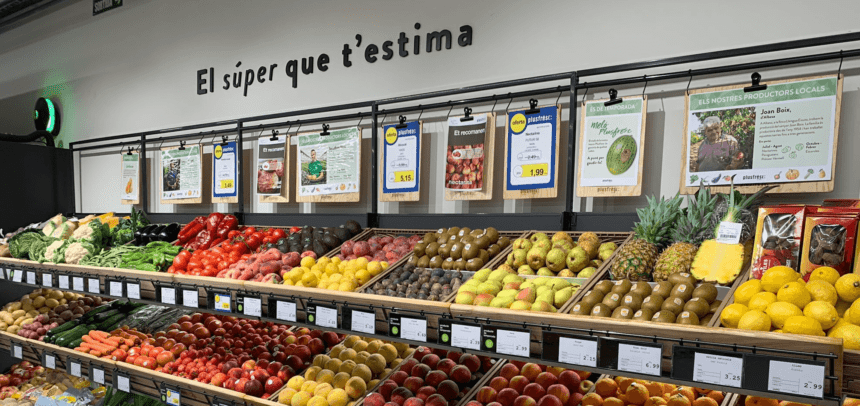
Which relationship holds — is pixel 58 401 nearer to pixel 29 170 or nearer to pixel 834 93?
pixel 29 170

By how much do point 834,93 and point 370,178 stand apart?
2676 millimetres

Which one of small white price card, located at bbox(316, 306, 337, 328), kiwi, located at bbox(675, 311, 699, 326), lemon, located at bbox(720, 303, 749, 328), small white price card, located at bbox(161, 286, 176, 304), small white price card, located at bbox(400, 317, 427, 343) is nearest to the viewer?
lemon, located at bbox(720, 303, 749, 328)

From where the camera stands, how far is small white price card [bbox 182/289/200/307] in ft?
8.85

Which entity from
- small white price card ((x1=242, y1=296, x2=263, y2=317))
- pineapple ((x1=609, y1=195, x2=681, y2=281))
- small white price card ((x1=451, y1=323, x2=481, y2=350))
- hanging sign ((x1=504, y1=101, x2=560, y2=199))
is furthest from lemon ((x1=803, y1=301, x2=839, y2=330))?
small white price card ((x1=242, y1=296, x2=263, y2=317))

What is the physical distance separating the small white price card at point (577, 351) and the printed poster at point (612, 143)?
1.31 metres

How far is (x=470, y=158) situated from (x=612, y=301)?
61.9 inches

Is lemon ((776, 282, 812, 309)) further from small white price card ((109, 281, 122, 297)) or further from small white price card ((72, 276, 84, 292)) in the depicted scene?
small white price card ((72, 276, 84, 292))

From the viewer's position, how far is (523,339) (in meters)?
1.66

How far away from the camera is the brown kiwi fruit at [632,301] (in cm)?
170

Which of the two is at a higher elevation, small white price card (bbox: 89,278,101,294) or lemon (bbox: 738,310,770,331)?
lemon (bbox: 738,310,770,331)

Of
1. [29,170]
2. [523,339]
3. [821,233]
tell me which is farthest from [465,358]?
[29,170]

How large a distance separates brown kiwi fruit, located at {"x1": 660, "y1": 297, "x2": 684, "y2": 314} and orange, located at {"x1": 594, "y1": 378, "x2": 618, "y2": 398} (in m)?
0.66

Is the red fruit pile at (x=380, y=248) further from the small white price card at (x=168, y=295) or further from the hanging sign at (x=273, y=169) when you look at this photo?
the hanging sign at (x=273, y=169)

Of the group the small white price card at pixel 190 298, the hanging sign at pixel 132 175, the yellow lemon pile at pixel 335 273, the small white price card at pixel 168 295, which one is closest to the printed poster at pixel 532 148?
the yellow lemon pile at pixel 335 273
